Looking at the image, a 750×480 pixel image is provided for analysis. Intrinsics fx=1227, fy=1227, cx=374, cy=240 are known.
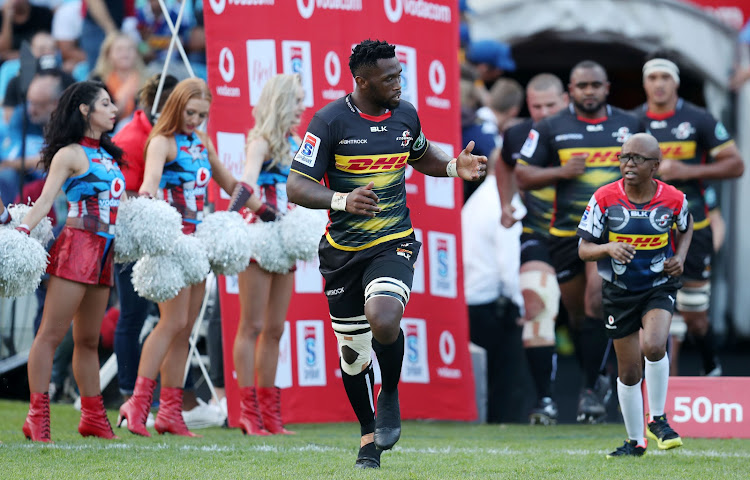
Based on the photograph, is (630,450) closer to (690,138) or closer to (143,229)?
(143,229)

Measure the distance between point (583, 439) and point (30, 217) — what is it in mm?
3956

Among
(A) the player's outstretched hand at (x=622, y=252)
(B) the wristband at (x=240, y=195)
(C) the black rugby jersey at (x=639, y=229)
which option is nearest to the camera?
(A) the player's outstretched hand at (x=622, y=252)

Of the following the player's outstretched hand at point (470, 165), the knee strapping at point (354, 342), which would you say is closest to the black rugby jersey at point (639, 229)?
the player's outstretched hand at point (470, 165)

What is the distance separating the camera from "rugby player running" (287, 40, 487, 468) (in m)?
6.14

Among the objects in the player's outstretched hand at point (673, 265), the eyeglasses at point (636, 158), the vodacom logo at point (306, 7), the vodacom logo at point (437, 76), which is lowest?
the player's outstretched hand at point (673, 265)

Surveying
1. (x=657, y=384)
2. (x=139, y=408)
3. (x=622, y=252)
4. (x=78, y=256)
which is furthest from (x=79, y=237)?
(x=657, y=384)

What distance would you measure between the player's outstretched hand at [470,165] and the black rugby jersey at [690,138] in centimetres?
374

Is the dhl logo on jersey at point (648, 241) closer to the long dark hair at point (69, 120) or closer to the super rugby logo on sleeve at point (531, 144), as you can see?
the super rugby logo on sleeve at point (531, 144)

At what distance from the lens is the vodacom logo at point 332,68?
9172 mm

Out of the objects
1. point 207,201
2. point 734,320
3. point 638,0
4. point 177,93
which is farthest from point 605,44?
point 177,93

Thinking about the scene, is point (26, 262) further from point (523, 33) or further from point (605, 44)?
point (605, 44)

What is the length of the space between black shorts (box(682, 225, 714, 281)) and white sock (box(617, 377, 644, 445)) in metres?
3.08

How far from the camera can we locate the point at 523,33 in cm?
1386

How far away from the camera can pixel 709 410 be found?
26.6 ft
